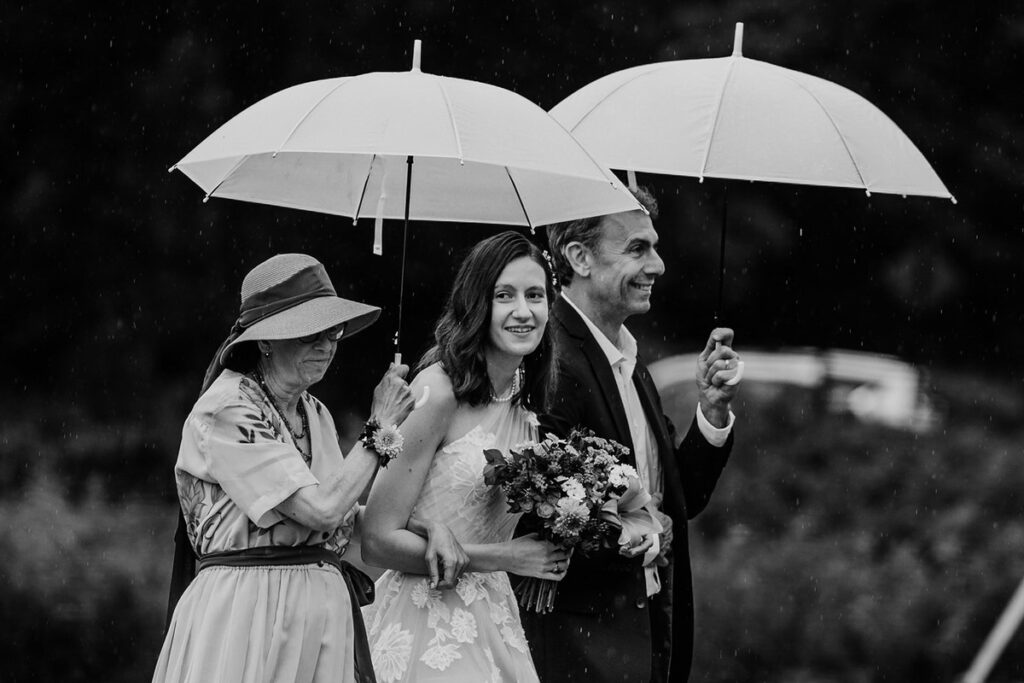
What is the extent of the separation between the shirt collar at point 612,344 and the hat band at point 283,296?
4.69ft

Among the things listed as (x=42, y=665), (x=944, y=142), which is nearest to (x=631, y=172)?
(x=944, y=142)

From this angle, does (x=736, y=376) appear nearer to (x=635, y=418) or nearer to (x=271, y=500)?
(x=635, y=418)

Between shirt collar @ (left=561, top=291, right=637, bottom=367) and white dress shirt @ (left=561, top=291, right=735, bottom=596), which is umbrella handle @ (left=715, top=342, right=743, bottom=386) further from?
shirt collar @ (left=561, top=291, right=637, bottom=367)

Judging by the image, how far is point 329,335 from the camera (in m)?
4.58

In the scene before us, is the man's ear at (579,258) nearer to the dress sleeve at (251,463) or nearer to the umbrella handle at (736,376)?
the umbrella handle at (736,376)

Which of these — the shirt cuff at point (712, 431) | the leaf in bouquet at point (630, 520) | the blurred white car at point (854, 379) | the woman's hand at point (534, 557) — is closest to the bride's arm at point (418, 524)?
the woman's hand at point (534, 557)

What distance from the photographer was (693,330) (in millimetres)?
9258

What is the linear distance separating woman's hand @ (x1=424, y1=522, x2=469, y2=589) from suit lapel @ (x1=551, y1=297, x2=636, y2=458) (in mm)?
920

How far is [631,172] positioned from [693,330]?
326 centimetres

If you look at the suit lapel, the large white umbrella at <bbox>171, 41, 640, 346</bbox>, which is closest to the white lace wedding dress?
the large white umbrella at <bbox>171, 41, 640, 346</bbox>

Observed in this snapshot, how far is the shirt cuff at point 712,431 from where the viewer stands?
6.06 metres

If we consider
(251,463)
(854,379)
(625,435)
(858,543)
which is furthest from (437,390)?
(858,543)

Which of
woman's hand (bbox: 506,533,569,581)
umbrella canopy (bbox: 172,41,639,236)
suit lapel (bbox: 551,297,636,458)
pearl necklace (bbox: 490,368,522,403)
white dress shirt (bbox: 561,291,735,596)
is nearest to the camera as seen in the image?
umbrella canopy (bbox: 172,41,639,236)

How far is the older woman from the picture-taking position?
435 centimetres
